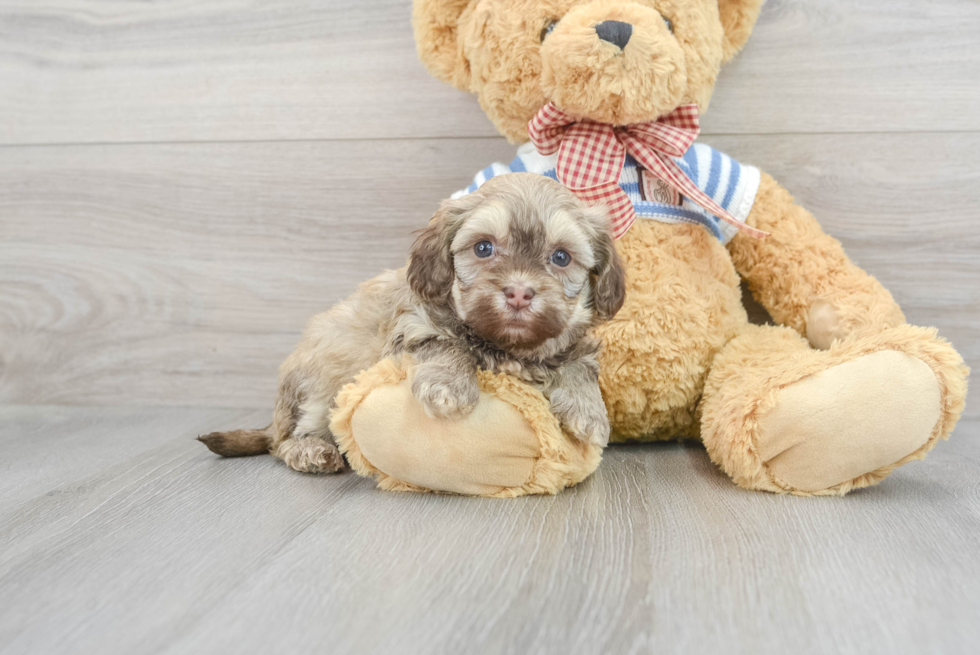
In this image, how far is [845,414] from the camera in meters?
1.40

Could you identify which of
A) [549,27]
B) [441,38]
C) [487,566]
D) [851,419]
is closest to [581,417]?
[487,566]

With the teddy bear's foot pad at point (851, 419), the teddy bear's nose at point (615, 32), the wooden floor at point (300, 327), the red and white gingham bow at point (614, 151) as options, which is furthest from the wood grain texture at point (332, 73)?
the teddy bear's foot pad at point (851, 419)

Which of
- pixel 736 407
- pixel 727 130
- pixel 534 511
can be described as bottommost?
pixel 534 511

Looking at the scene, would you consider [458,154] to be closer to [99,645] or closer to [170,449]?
[170,449]

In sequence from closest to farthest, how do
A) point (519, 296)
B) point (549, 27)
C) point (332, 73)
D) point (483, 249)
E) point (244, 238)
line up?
point (519, 296)
point (483, 249)
point (549, 27)
point (332, 73)
point (244, 238)

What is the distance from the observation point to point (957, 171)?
2078 mm

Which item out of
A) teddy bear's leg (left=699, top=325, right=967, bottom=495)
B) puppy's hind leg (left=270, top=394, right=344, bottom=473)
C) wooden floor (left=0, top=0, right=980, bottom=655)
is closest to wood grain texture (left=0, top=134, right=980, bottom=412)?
wooden floor (left=0, top=0, right=980, bottom=655)

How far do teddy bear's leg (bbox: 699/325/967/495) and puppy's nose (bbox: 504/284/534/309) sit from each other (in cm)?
57

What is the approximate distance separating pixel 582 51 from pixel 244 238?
53.5 inches

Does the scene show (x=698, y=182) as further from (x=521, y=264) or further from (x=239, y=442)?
(x=239, y=442)

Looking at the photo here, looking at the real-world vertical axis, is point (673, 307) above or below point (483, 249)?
below

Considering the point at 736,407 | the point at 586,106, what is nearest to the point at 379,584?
the point at 736,407

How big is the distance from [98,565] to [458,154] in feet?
5.03

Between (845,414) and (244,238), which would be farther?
(244,238)
